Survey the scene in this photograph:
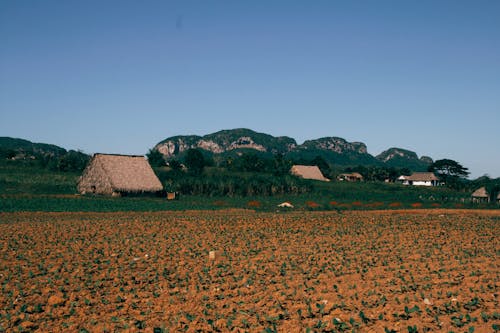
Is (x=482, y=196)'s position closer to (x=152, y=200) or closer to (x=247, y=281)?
(x=152, y=200)

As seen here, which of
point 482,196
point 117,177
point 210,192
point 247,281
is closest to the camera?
point 247,281

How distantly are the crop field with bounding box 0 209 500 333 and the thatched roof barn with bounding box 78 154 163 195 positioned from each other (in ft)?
99.5

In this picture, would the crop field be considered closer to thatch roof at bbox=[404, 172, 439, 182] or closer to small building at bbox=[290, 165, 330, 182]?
small building at bbox=[290, 165, 330, 182]

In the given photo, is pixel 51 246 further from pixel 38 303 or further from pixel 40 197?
pixel 40 197

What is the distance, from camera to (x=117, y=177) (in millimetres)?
54656

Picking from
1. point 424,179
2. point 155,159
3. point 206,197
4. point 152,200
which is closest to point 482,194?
point 206,197

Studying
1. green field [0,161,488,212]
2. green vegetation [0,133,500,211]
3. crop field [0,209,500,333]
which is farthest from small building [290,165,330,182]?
crop field [0,209,500,333]

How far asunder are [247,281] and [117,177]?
43.7m

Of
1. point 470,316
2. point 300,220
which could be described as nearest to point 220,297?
point 470,316

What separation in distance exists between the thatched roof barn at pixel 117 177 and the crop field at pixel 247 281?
99.5 ft

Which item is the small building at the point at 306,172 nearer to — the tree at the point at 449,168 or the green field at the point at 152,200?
the green field at the point at 152,200

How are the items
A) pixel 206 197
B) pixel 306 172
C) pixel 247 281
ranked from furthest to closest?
pixel 306 172
pixel 206 197
pixel 247 281

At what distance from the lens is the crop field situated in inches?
392

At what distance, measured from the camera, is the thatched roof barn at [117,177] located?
178ft
